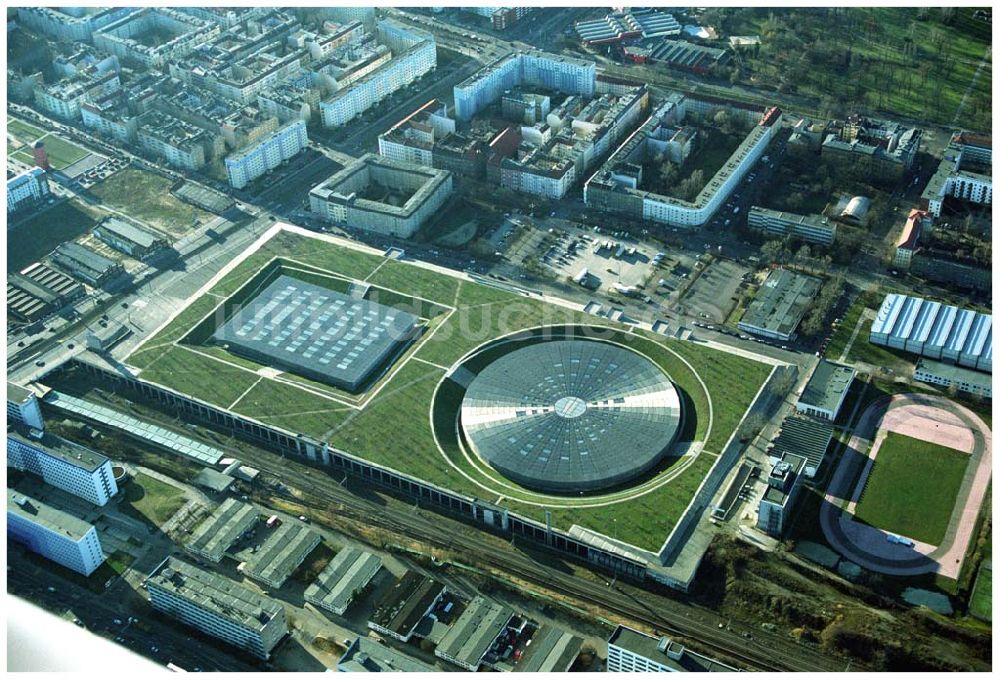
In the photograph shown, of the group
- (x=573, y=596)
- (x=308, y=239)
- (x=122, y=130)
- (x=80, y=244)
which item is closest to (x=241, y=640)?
(x=573, y=596)

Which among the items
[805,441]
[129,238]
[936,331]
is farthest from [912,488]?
[129,238]

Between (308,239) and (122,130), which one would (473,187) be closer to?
(308,239)

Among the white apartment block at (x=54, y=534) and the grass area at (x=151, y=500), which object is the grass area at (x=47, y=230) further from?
the white apartment block at (x=54, y=534)

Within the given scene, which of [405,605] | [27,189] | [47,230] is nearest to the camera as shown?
[405,605]

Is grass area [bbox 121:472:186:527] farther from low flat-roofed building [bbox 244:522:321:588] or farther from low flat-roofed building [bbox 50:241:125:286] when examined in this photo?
low flat-roofed building [bbox 50:241:125:286]

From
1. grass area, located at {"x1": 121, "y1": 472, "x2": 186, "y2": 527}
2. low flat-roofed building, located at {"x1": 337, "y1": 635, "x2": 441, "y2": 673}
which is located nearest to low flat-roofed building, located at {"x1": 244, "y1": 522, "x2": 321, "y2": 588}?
grass area, located at {"x1": 121, "y1": 472, "x2": 186, "y2": 527}

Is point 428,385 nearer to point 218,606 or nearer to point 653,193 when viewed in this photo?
point 218,606
